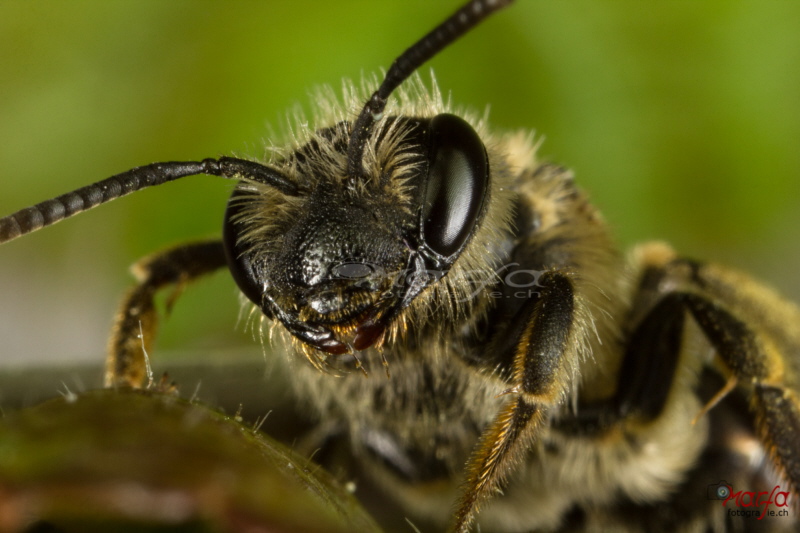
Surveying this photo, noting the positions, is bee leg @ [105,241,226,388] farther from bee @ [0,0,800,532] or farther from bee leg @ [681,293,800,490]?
bee leg @ [681,293,800,490]

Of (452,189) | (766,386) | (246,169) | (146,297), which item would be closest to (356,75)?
(146,297)

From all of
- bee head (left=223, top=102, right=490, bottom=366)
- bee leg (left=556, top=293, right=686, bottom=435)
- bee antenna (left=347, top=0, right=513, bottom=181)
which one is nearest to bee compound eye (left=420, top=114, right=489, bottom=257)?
bee head (left=223, top=102, right=490, bottom=366)

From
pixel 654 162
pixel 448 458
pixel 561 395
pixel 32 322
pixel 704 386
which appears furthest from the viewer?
pixel 32 322

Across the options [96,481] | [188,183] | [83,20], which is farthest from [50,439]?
[83,20]

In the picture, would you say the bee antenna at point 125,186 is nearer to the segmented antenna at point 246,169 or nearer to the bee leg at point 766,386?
the segmented antenna at point 246,169

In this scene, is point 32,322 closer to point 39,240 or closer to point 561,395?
point 39,240

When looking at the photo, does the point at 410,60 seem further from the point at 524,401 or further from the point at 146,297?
the point at 146,297
